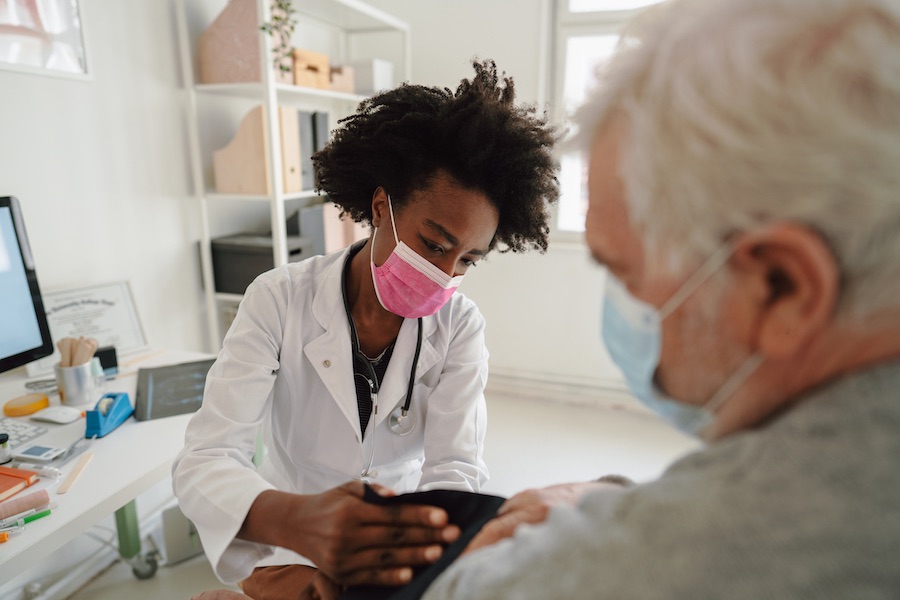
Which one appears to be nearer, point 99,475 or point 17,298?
point 99,475

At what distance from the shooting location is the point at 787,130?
0.43 metres

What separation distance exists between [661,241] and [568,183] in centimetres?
258

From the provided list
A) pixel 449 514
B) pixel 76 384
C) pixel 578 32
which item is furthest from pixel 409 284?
pixel 578 32

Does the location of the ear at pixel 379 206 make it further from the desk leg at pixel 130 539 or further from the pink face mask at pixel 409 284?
the desk leg at pixel 130 539

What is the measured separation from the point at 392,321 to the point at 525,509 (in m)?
0.75

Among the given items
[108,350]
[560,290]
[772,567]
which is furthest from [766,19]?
[560,290]

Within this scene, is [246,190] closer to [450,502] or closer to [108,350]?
[108,350]

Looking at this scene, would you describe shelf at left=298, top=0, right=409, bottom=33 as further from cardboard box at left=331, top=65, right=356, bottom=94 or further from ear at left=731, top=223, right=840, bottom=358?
ear at left=731, top=223, right=840, bottom=358

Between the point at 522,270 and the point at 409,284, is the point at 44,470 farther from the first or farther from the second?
the point at 522,270

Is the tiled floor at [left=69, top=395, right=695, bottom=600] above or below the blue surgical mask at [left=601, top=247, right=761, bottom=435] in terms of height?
below

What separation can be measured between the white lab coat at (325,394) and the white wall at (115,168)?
1.04 metres

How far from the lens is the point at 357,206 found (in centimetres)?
150

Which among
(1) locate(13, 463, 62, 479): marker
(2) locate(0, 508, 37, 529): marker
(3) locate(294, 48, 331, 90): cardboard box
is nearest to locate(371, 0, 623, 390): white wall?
(3) locate(294, 48, 331, 90): cardboard box

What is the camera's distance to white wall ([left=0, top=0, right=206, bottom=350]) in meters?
1.74
